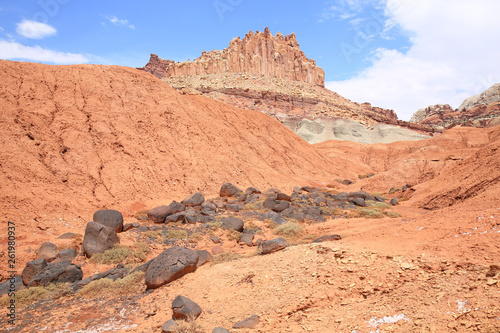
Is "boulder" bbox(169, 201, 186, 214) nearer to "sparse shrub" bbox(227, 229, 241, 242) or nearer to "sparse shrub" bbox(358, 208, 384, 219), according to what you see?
"sparse shrub" bbox(227, 229, 241, 242)

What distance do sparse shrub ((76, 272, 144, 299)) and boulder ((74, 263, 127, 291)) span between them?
34 centimetres

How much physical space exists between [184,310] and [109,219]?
6.13 meters

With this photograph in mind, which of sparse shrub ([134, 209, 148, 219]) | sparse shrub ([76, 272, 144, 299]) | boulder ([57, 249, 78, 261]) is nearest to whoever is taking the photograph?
sparse shrub ([76, 272, 144, 299])

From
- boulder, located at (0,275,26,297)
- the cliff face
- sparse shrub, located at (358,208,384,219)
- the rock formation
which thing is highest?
the cliff face

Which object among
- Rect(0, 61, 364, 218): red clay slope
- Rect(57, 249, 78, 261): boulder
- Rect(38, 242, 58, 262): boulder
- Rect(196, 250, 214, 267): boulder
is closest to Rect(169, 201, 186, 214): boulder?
Rect(0, 61, 364, 218): red clay slope

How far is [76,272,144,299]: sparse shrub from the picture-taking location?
6.43 m

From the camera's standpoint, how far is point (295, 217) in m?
13.5

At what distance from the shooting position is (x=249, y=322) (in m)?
4.37

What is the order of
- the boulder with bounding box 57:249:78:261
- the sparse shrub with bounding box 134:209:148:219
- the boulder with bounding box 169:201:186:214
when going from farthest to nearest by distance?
the boulder with bounding box 169:201:186:214, the sparse shrub with bounding box 134:209:148:219, the boulder with bounding box 57:249:78:261

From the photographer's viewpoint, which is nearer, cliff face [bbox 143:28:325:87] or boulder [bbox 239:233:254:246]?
boulder [bbox 239:233:254:246]

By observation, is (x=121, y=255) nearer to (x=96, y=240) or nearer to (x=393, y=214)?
(x=96, y=240)

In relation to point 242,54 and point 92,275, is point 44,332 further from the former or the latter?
point 242,54

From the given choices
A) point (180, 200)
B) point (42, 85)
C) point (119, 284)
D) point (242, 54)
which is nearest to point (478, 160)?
point (180, 200)

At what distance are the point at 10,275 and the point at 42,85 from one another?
1245cm
